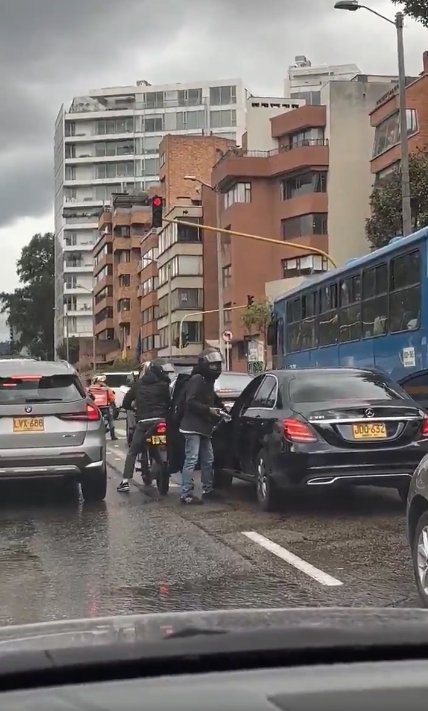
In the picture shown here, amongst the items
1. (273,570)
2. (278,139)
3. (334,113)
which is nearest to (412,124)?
(334,113)

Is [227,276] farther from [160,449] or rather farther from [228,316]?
[160,449]

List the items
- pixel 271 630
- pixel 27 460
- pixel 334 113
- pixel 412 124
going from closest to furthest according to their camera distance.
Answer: pixel 271 630 < pixel 27 460 < pixel 412 124 < pixel 334 113

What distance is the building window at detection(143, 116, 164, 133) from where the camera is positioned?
121 meters

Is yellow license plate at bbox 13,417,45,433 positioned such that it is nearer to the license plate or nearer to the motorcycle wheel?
the license plate

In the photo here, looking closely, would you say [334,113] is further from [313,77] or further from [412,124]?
[313,77]

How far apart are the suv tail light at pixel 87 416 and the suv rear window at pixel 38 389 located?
162 millimetres

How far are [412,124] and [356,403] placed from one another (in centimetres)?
3683

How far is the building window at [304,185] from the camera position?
57719 mm

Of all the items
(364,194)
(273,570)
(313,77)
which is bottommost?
(273,570)

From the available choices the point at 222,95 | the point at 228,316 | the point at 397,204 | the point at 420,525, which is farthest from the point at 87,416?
the point at 222,95

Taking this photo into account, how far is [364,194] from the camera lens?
58406 millimetres

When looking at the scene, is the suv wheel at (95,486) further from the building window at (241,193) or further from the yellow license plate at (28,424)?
the building window at (241,193)

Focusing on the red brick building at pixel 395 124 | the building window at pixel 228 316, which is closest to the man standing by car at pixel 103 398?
the red brick building at pixel 395 124

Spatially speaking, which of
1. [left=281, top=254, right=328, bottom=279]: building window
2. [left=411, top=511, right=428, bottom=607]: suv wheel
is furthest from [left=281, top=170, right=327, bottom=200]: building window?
[left=411, top=511, right=428, bottom=607]: suv wheel
